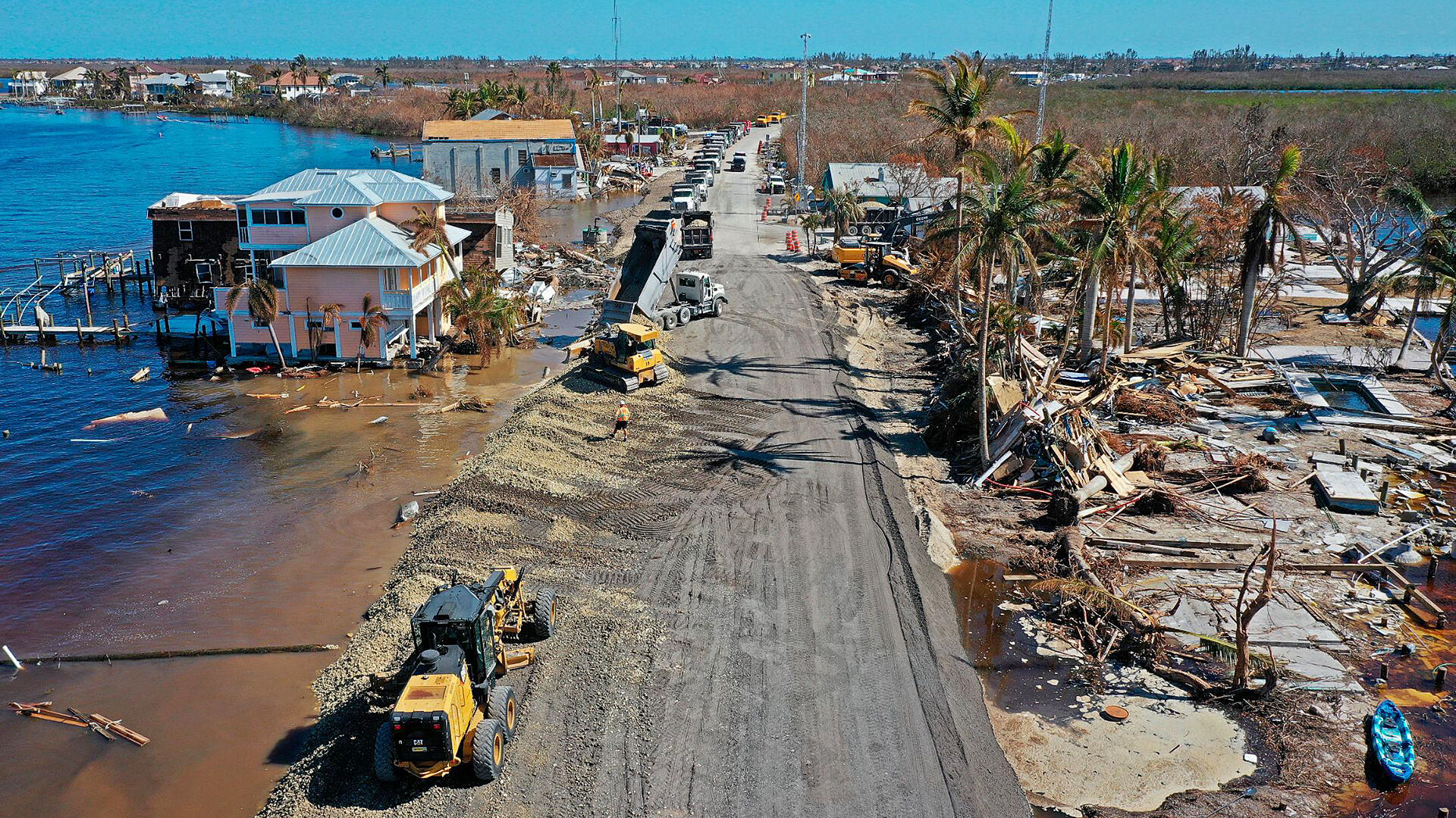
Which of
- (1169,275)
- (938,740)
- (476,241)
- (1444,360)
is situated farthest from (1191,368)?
(476,241)

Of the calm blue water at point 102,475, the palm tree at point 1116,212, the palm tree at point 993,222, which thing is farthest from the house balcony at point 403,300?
the palm tree at point 1116,212

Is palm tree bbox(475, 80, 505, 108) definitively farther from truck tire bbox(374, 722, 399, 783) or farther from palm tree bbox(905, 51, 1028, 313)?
truck tire bbox(374, 722, 399, 783)

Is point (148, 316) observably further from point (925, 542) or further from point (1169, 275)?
point (1169, 275)

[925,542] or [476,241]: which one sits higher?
[476,241]

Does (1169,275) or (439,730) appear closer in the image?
(439,730)

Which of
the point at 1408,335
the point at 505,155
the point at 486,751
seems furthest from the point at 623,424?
the point at 505,155

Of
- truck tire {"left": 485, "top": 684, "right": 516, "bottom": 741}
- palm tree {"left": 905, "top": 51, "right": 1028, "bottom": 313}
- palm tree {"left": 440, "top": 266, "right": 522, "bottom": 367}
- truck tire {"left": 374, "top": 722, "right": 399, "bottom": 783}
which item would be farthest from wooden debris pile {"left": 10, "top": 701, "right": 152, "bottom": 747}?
palm tree {"left": 440, "top": 266, "right": 522, "bottom": 367}

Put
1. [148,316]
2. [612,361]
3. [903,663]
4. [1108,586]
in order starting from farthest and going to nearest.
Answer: [148,316] → [612,361] → [1108,586] → [903,663]
